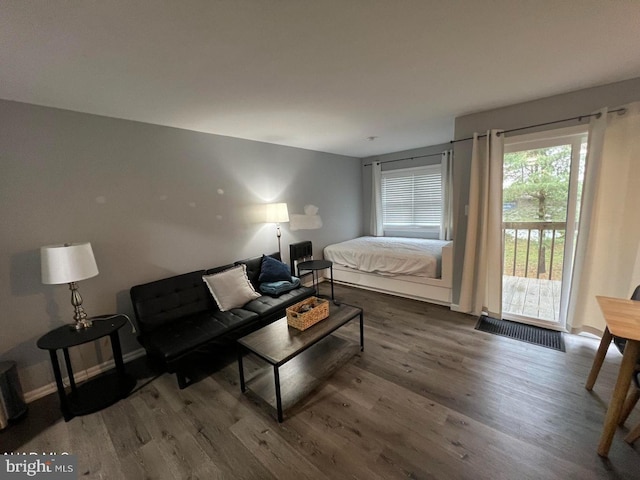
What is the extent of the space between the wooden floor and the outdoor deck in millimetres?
515

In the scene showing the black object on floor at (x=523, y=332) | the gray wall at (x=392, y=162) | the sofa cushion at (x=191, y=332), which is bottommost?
the black object on floor at (x=523, y=332)

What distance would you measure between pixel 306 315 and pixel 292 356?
42cm

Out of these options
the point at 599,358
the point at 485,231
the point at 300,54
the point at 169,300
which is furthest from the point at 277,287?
the point at 599,358

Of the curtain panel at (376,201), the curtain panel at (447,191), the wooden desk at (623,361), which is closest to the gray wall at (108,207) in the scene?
the curtain panel at (376,201)

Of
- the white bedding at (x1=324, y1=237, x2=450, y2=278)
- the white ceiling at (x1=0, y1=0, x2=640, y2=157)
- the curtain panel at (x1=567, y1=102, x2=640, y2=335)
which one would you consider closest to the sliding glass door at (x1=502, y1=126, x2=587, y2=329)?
the curtain panel at (x1=567, y1=102, x2=640, y2=335)

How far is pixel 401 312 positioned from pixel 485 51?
2759 mm

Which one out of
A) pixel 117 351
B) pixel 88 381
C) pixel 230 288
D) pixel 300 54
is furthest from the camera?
pixel 230 288

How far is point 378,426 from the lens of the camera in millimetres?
1646

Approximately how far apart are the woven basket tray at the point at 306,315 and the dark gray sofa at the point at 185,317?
52 cm

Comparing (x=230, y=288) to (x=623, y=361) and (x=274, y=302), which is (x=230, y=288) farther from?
(x=623, y=361)

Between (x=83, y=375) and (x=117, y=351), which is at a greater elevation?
(x=117, y=351)

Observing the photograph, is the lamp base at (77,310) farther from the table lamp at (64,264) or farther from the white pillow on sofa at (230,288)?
the white pillow on sofa at (230,288)

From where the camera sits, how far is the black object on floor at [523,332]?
246cm

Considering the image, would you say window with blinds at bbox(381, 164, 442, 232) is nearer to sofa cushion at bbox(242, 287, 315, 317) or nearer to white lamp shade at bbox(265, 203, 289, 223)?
white lamp shade at bbox(265, 203, 289, 223)
